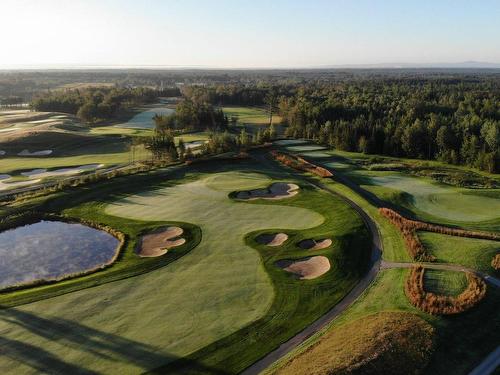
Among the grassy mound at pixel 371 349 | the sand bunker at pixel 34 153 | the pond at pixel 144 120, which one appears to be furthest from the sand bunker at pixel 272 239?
the pond at pixel 144 120

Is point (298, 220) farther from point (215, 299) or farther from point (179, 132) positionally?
point (179, 132)

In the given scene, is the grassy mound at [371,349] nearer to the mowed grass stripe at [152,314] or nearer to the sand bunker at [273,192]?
the mowed grass stripe at [152,314]

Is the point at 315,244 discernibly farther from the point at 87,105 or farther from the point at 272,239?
the point at 87,105

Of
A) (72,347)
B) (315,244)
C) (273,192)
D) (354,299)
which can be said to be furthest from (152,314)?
(273,192)

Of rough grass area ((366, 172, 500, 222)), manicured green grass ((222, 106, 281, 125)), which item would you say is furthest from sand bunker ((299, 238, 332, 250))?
manicured green grass ((222, 106, 281, 125))

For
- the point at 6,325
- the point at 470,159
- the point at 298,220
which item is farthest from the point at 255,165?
the point at 6,325

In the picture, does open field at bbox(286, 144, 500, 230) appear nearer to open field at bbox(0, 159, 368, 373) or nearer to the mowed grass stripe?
open field at bbox(0, 159, 368, 373)
